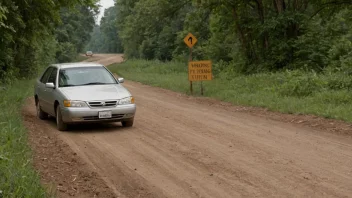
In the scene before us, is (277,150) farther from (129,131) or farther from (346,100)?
(346,100)

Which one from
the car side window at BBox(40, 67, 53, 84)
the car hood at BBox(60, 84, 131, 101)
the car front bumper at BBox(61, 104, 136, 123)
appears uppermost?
the car side window at BBox(40, 67, 53, 84)

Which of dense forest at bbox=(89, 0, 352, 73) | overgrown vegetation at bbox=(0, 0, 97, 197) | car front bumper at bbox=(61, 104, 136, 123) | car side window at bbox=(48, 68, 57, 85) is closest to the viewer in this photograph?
overgrown vegetation at bbox=(0, 0, 97, 197)

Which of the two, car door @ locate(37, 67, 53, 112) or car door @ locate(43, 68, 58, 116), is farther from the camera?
car door @ locate(37, 67, 53, 112)

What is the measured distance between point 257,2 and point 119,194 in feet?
74.9

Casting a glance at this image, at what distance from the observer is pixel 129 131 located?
36.8 feet

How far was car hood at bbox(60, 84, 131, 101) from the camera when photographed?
11.2 m

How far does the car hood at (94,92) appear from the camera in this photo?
11.2 metres

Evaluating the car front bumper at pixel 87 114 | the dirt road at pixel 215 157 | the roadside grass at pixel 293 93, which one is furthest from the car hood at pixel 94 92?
the roadside grass at pixel 293 93

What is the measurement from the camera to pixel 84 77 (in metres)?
12.4

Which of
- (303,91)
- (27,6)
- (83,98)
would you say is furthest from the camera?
(27,6)

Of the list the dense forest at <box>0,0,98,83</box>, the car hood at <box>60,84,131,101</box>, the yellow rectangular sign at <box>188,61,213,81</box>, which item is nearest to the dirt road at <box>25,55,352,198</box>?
the car hood at <box>60,84,131,101</box>

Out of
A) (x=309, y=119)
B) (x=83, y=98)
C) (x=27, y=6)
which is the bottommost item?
(x=309, y=119)

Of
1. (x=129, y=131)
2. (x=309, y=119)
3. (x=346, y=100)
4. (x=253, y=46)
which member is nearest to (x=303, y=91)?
(x=346, y=100)

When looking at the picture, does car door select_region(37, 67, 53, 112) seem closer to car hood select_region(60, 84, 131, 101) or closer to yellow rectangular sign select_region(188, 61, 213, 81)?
car hood select_region(60, 84, 131, 101)
